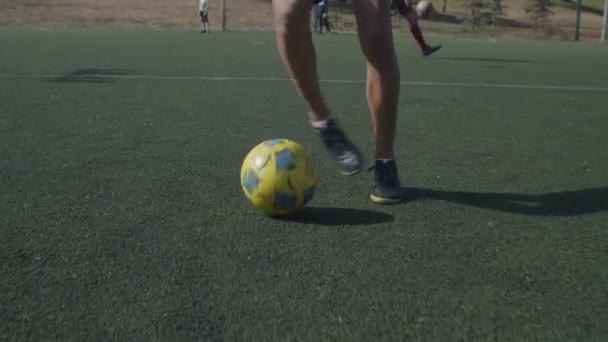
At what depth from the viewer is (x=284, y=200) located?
266 centimetres

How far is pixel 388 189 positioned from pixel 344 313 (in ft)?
3.82

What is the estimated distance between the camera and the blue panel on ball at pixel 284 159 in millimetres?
2746

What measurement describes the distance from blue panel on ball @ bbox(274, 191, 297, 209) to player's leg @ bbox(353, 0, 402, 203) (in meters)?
0.43

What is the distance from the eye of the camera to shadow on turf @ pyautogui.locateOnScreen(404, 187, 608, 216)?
2887 millimetres

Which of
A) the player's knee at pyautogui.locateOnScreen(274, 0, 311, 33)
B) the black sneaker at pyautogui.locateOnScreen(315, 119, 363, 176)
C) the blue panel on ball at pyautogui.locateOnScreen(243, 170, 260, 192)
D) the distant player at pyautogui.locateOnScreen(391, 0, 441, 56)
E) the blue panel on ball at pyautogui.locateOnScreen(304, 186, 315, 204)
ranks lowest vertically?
the distant player at pyautogui.locateOnScreen(391, 0, 441, 56)

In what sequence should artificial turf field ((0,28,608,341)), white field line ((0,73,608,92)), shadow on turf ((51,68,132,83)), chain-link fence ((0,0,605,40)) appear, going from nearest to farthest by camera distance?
artificial turf field ((0,28,608,341))
shadow on turf ((51,68,132,83))
white field line ((0,73,608,92))
chain-link fence ((0,0,605,40))

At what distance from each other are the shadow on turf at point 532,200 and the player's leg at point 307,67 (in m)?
0.32

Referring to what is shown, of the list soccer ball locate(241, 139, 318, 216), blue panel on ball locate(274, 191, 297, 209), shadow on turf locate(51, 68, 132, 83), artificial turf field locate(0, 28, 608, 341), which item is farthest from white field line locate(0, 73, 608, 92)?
blue panel on ball locate(274, 191, 297, 209)

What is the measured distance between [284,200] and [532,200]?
111cm

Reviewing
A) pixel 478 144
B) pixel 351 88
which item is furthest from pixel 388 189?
pixel 351 88

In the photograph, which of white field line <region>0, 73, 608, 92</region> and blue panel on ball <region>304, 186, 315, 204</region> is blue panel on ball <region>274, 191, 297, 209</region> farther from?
white field line <region>0, 73, 608, 92</region>

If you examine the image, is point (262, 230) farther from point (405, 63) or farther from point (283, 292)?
point (405, 63)

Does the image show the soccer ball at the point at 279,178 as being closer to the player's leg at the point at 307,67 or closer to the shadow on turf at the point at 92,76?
the player's leg at the point at 307,67

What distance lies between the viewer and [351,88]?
7219 millimetres
